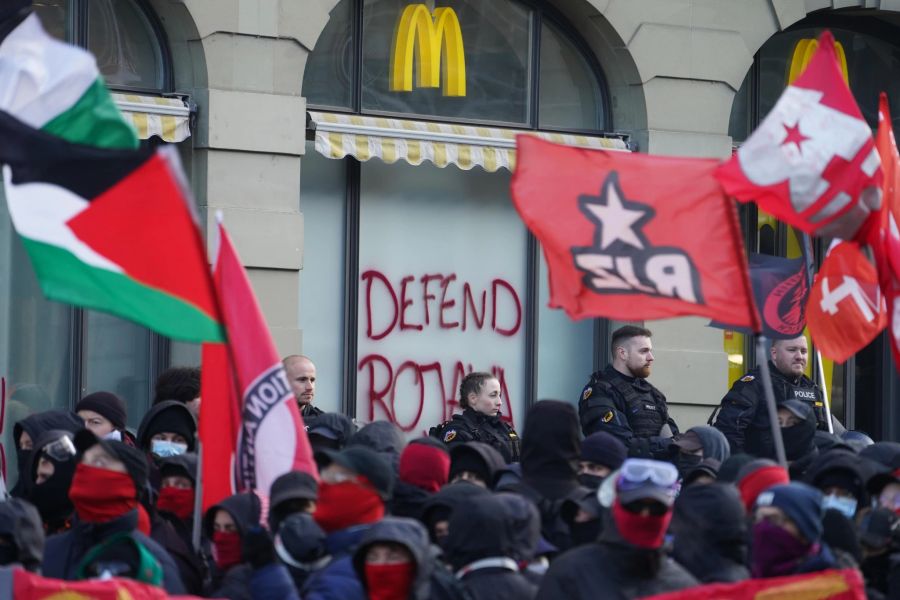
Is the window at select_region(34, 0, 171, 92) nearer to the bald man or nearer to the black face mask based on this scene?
the bald man

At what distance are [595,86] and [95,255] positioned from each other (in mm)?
8469

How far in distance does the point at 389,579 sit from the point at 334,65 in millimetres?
7937

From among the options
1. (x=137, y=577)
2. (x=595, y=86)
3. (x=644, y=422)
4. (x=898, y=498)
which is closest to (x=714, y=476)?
(x=898, y=498)

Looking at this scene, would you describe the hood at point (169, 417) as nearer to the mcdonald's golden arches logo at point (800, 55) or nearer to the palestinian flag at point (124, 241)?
the palestinian flag at point (124, 241)

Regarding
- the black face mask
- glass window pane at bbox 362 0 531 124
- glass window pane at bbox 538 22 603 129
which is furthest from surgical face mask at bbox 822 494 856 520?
glass window pane at bbox 538 22 603 129

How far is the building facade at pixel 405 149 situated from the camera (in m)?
13.0

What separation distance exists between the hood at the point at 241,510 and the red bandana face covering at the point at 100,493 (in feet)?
1.27

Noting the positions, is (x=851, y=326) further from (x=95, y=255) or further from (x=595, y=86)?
(x=595, y=86)

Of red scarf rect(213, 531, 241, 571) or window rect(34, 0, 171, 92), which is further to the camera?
window rect(34, 0, 171, 92)

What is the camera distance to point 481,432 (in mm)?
11250

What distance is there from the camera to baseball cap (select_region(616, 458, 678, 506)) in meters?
6.55

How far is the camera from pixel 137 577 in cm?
674

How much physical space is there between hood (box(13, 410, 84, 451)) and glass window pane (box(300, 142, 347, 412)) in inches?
182

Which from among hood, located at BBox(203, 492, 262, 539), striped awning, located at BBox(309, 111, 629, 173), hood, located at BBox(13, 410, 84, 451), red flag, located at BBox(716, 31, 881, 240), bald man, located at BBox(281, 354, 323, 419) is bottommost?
hood, located at BBox(203, 492, 262, 539)
